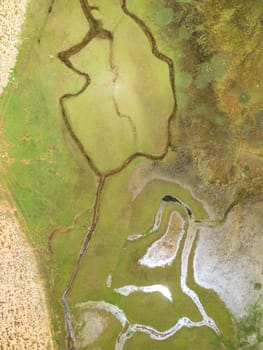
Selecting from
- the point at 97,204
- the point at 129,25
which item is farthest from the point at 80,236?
the point at 129,25

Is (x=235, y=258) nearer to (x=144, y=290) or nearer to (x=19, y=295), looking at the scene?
(x=144, y=290)

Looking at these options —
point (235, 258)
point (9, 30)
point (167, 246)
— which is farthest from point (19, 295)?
point (9, 30)

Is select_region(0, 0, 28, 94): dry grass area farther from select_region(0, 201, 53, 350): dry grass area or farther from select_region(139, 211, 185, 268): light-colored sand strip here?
select_region(139, 211, 185, 268): light-colored sand strip

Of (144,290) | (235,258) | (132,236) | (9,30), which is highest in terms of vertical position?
(9,30)

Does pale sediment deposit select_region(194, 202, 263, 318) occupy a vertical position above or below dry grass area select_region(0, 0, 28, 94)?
below

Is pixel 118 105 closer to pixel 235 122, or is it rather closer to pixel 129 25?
pixel 129 25

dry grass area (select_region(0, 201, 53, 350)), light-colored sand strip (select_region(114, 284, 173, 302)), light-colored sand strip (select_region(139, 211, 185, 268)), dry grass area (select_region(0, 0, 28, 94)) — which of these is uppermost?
dry grass area (select_region(0, 0, 28, 94))

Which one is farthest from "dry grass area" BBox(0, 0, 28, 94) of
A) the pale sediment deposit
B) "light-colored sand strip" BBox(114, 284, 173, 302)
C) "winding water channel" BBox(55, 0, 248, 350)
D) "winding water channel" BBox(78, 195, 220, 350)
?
the pale sediment deposit
